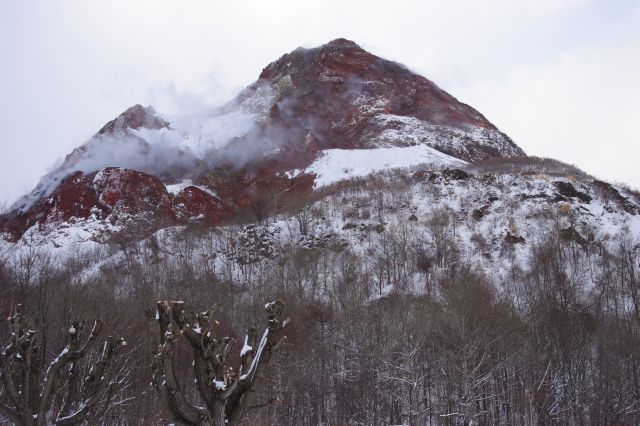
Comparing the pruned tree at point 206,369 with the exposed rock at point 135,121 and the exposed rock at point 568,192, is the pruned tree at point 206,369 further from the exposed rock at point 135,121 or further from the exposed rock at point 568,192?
the exposed rock at point 135,121

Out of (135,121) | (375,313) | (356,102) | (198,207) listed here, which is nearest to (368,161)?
(198,207)

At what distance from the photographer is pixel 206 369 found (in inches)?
289

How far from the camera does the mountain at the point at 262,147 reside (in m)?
54.2

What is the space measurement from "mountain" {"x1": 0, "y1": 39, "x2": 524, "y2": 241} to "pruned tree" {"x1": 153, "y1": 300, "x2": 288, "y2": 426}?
40429mm

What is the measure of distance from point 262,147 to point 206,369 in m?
61.8

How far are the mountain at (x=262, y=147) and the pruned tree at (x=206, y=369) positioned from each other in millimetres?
40429

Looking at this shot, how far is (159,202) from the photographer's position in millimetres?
53844

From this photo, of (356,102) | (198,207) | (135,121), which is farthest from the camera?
(135,121)

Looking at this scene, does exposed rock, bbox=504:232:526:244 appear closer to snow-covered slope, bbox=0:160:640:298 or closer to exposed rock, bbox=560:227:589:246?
snow-covered slope, bbox=0:160:640:298

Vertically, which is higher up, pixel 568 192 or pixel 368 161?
pixel 368 161

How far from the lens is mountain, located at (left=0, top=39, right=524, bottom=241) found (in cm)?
5422

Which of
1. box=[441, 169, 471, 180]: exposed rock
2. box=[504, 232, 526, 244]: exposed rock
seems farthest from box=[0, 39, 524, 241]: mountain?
box=[504, 232, 526, 244]: exposed rock

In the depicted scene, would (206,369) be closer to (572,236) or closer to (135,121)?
(572,236)

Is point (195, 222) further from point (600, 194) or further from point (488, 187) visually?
point (600, 194)
